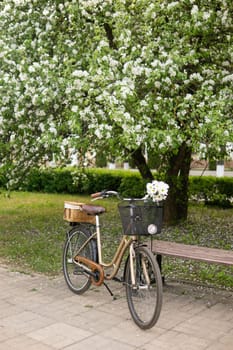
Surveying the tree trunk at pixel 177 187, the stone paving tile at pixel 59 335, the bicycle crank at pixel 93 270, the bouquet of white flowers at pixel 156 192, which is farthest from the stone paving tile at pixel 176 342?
the tree trunk at pixel 177 187

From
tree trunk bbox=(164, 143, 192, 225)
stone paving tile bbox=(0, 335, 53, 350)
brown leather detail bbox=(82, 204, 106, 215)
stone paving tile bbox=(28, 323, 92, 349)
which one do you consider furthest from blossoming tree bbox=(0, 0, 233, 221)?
tree trunk bbox=(164, 143, 192, 225)

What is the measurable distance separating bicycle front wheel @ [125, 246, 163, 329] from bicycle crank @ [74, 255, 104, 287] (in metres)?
0.48

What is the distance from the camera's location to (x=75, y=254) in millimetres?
5512

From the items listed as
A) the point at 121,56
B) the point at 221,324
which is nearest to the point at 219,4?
the point at 121,56

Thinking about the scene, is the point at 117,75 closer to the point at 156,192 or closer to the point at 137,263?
the point at 156,192

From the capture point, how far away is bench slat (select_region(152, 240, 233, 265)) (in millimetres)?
4804

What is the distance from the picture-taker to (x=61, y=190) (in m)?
16.9

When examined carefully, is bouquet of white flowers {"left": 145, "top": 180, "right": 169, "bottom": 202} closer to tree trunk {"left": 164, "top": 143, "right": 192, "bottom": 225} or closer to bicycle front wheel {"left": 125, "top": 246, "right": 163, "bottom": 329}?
bicycle front wheel {"left": 125, "top": 246, "right": 163, "bottom": 329}

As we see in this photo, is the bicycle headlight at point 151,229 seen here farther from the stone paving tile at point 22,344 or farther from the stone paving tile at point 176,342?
the stone paving tile at point 22,344

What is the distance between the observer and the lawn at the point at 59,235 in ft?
21.6

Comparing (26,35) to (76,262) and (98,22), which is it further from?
(76,262)

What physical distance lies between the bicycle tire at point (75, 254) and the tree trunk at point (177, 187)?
3.86m

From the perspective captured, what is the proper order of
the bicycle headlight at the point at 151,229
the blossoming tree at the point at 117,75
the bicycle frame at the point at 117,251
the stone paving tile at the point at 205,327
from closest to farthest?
1. the stone paving tile at the point at 205,327
2. the bicycle headlight at the point at 151,229
3. the bicycle frame at the point at 117,251
4. the blossoming tree at the point at 117,75

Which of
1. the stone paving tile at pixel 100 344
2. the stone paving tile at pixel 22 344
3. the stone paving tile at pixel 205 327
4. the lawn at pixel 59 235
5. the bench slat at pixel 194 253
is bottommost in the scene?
the stone paving tile at pixel 22 344
